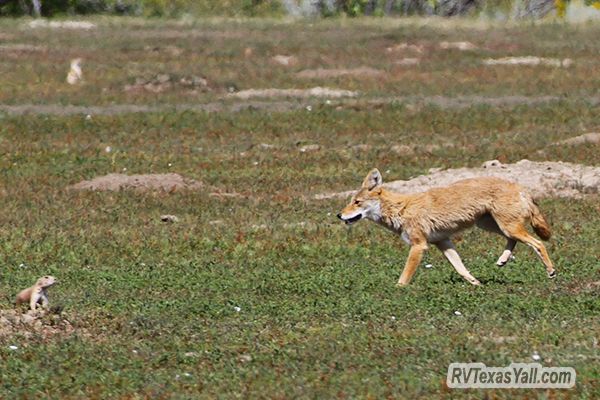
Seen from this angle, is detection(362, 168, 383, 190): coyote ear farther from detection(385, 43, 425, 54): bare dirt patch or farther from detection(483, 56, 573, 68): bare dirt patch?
detection(385, 43, 425, 54): bare dirt patch

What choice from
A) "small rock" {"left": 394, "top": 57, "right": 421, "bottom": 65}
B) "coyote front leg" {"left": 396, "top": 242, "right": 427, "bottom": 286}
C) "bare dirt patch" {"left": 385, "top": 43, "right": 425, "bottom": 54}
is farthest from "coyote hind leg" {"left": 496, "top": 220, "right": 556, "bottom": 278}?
"bare dirt patch" {"left": 385, "top": 43, "right": 425, "bottom": 54}

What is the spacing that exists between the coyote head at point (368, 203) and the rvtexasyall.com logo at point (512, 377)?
212 inches

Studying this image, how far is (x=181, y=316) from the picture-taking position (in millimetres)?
13391

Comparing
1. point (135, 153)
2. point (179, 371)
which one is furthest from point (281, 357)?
point (135, 153)

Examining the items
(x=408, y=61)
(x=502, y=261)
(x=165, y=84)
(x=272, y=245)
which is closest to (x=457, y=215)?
(x=502, y=261)

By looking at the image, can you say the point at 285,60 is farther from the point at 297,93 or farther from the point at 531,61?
the point at 297,93

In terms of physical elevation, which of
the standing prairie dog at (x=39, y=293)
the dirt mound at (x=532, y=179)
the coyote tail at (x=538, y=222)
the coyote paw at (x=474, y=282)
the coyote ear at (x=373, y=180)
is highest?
the coyote ear at (x=373, y=180)

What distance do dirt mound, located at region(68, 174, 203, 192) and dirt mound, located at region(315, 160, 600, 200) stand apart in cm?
243

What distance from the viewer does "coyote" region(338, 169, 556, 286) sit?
15.2 metres

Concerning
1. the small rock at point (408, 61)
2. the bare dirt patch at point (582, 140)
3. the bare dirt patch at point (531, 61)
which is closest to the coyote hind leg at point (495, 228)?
the bare dirt patch at point (582, 140)

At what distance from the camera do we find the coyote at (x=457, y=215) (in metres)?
15.2

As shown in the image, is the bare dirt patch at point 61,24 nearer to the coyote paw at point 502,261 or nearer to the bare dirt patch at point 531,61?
the bare dirt patch at point 531,61

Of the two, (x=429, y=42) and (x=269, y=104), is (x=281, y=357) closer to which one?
(x=269, y=104)

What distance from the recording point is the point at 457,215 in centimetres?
1528
